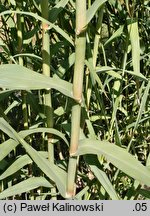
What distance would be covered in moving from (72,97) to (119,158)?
166mm

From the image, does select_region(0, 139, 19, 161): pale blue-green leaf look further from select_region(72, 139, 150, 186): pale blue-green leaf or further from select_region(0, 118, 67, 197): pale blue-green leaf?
select_region(72, 139, 150, 186): pale blue-green leaf

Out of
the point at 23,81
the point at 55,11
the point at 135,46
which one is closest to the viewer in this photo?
the point at 23,81

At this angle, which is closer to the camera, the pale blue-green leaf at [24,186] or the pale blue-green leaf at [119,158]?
the pale blue-green leaf at [119,158]

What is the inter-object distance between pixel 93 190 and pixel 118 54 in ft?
1.62

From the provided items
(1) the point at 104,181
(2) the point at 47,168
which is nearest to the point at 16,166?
(2) the point at 47,168

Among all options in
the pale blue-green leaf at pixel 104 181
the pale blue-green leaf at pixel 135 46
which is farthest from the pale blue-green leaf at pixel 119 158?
the pale blue-green leaf at pixel 135 46

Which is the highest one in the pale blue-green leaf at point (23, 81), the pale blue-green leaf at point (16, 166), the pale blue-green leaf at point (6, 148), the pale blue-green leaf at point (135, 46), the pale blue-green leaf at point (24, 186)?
the pale blue-green leaf at point (135, 46)

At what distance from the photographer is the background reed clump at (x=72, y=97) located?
2.57 ft

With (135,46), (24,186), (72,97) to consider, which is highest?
(135,46)

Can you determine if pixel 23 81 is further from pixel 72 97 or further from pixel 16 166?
pixel 16 166

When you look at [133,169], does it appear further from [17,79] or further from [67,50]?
[67,50]

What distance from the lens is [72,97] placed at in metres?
0.78

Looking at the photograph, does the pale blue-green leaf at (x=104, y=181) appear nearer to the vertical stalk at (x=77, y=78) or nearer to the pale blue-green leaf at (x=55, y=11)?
the vertical stalk at (x=77, y=78)

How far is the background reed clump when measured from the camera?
783mm
